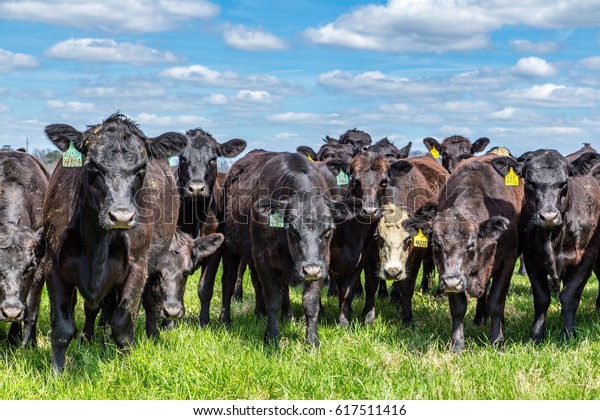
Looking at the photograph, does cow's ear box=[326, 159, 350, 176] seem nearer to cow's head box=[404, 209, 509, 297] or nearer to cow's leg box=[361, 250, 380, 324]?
cow's leg box=[361, 250, 380, 324]

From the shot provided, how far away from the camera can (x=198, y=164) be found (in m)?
9.41

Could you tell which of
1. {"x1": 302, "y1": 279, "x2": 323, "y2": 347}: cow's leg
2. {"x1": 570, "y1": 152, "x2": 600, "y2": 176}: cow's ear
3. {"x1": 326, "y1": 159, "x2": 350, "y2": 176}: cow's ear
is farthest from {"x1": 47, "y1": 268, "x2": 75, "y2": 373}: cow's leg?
{"x1": 570, "y1": 152, "x2": 600, "y2": 176}: cow's ear

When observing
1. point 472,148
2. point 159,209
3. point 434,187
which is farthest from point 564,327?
point 472,148

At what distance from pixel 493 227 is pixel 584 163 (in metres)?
1.41

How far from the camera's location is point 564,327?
7.68m

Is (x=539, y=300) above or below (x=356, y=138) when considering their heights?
below

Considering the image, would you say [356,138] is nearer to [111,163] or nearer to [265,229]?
[265,229]

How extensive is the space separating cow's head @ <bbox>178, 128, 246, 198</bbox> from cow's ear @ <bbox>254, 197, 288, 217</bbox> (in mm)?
1822

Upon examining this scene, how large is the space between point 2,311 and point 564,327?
5.59 metres

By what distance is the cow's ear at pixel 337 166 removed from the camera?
9.22 meters

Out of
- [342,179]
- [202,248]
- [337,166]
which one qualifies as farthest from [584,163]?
[202,248]

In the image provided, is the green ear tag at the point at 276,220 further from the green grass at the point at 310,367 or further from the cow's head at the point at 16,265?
the cow's head at the point at 16,265

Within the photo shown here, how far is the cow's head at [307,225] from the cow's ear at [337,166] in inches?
72.8

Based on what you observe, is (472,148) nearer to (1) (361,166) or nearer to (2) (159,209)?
(1) (361,166)
